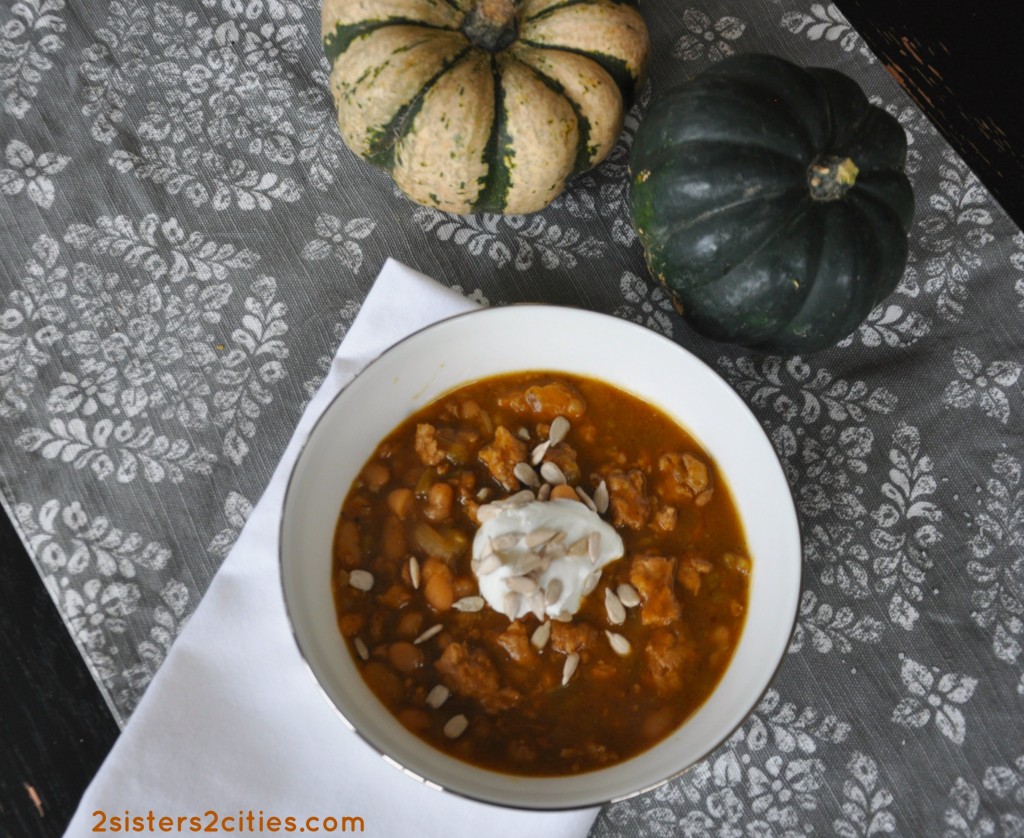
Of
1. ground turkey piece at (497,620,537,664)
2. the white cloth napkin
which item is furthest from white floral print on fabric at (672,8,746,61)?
the white cloth napkin

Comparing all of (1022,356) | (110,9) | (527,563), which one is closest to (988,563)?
(1022,356)

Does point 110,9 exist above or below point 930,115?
above

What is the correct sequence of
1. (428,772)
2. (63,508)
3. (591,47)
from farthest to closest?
(63,508) < (591,47) < (428,772)

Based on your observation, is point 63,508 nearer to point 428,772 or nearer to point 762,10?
point 428,772

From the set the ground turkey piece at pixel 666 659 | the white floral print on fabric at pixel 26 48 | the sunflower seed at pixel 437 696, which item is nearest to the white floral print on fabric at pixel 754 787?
the ground turkey piece at pixel 666 659

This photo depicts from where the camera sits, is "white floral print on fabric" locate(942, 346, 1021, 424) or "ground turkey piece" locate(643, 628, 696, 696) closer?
"ground turkey piece" locate(643, 628, 696, 696)

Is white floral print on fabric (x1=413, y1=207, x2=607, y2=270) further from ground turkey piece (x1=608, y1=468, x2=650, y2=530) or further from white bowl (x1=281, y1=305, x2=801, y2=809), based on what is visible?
ground turkey piece (x1=608, y1=468, x2=650, y2=530)
